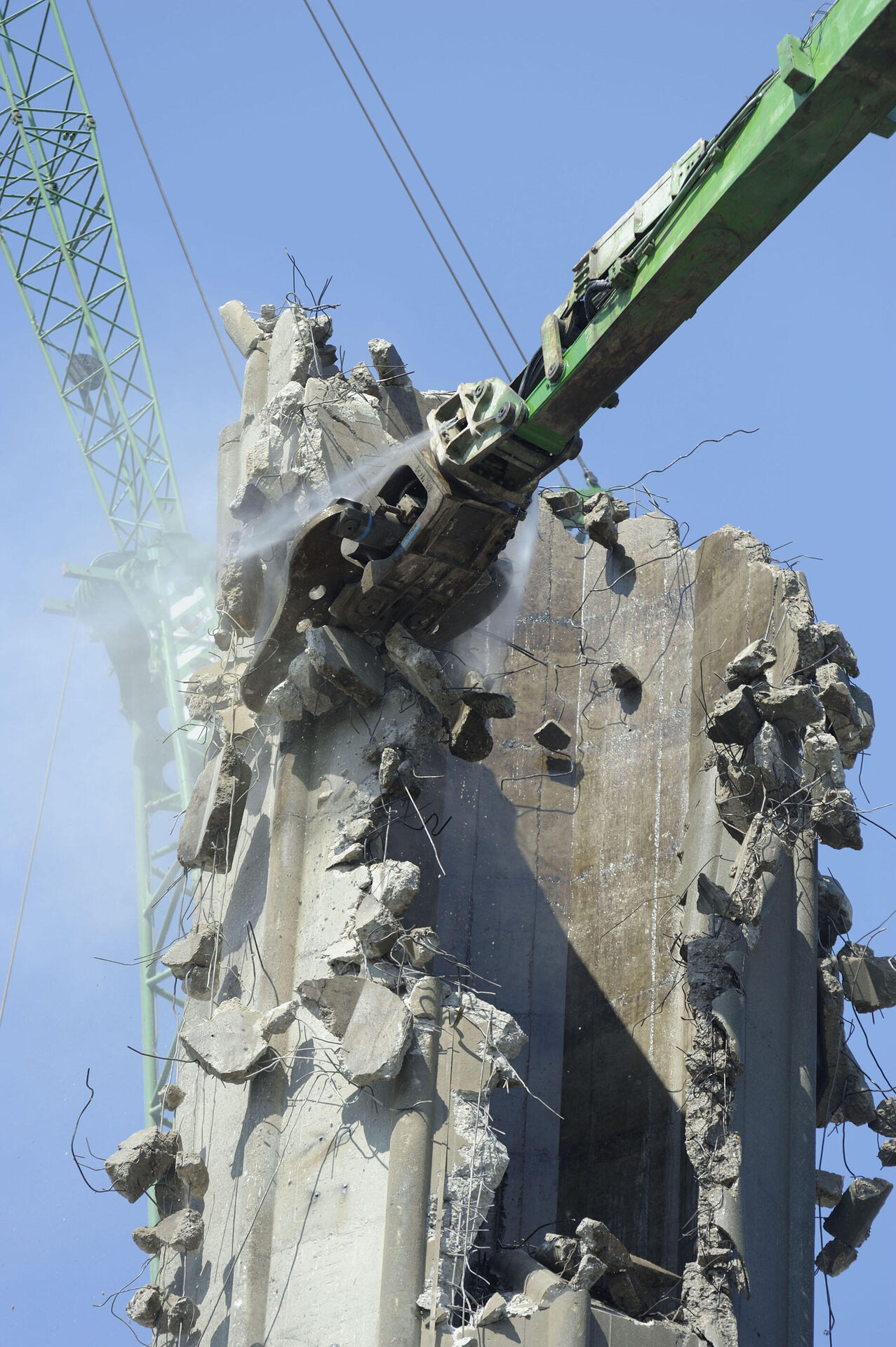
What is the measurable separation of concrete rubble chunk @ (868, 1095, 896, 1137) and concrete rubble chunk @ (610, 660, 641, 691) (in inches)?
172

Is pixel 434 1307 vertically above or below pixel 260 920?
below

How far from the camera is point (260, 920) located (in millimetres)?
13867

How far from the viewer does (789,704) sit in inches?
557

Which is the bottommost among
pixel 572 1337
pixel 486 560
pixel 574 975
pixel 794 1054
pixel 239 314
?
pixel 572 1337

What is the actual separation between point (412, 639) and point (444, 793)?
228 centimetres

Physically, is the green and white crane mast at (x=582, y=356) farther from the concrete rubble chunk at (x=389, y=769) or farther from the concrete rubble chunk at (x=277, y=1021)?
the concrete rubble chunk at (x=277, y=1021)

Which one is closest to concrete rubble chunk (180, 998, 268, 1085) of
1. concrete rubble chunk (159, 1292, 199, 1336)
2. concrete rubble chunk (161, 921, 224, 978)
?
concrete rubble chunk (161, 921, 224, 978)

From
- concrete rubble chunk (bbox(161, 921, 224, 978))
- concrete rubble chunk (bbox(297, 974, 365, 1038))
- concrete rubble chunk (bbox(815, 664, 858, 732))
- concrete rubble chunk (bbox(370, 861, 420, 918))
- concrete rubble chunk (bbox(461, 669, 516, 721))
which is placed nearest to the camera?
concrete rubble chunk (bbox(297, 974, 365, 1038))

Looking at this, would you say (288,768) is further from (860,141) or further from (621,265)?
(860,141)

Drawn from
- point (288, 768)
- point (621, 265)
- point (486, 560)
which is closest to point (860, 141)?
point (621, 265)

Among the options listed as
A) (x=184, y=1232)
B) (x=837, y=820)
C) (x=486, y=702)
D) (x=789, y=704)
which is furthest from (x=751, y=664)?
(x=184, y=1232)

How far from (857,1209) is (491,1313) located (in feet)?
12.4

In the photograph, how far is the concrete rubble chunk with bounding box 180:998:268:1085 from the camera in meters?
12.7

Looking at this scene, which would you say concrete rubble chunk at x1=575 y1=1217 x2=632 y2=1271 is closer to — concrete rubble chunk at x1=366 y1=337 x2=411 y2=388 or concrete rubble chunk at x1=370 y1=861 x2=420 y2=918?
concrete rubble chunk at x1=370 y1=861 x2=420 y2=918
